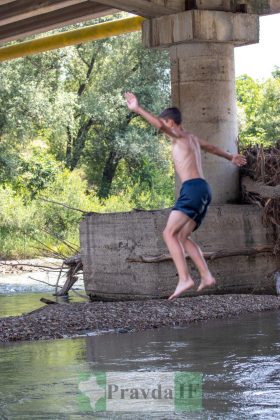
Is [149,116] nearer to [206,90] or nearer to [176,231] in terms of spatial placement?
[176,231]

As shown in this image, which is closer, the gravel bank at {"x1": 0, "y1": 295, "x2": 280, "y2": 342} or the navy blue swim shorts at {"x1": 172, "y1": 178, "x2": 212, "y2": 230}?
the navy blue swim shorts at {"x1": 172, "y1": 178, "x2": 212, "y2": 230}

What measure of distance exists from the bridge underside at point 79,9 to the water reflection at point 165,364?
Result: 279 inches

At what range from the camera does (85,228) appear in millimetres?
24594

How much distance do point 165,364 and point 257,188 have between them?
376 inches

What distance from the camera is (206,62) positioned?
74.2ft

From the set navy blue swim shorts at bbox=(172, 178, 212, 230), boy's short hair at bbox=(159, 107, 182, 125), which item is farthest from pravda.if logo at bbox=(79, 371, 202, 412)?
boy's short hair at bbox=(159, 107, 182, 125)

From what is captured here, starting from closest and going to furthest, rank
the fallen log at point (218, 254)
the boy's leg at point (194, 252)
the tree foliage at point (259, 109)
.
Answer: the boy's leg at point (194, 252), the fallen log at point (218, 254), the tree foliage at point (259, 109)

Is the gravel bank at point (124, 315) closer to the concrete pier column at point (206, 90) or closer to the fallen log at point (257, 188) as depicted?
the fallen log at point (257, 188)

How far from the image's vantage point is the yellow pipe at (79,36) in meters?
27.6

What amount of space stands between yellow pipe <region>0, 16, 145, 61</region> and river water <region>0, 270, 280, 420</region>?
10474mm

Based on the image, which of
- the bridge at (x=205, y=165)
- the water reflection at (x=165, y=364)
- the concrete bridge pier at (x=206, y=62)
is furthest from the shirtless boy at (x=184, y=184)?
the concrete bridge pier at (x=206, y=62)

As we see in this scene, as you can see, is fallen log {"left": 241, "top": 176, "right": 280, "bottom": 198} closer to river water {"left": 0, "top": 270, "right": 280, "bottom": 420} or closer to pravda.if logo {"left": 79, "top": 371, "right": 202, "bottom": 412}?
river water {"left": 0, "top": 270, "right": 280, "bottom": 420}

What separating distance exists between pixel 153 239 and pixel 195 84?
363 centimetres

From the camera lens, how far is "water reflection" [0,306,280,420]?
11.3 meters
